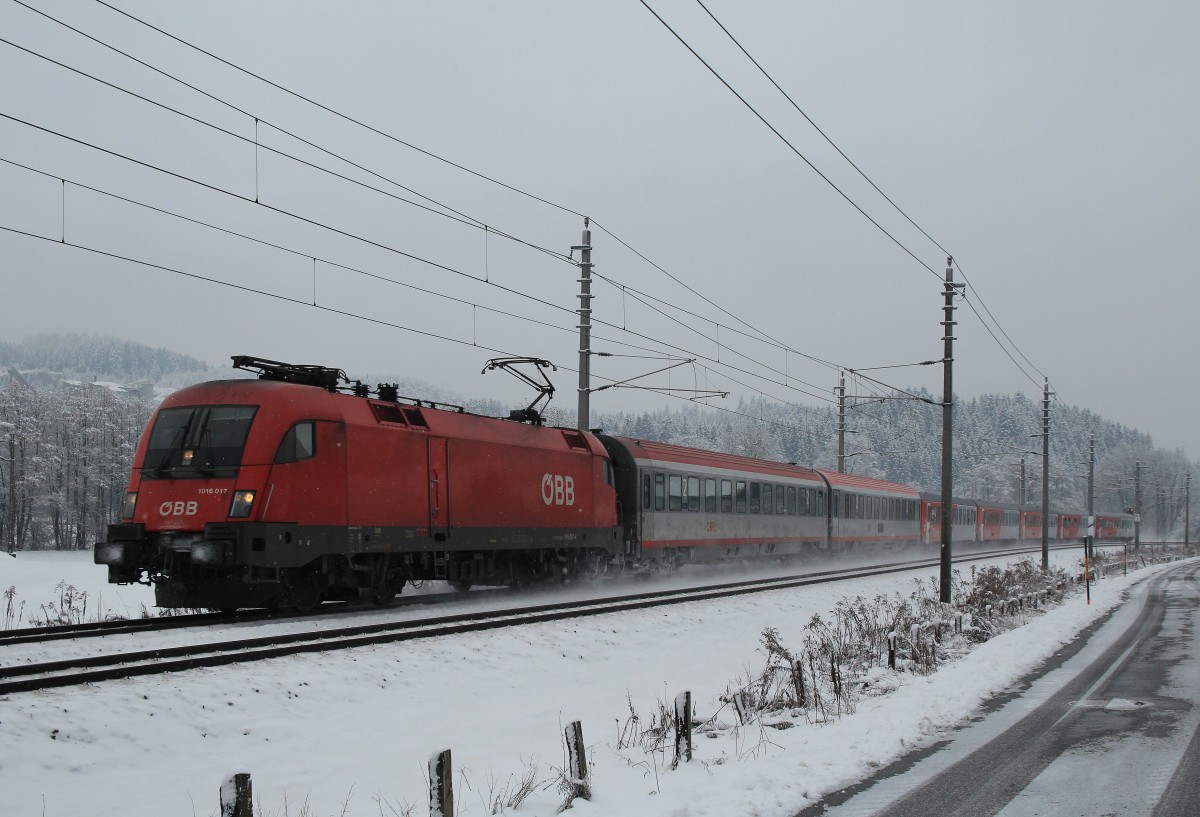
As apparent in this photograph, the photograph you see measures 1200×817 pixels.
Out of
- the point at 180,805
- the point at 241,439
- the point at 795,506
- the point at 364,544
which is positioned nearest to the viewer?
the point at 180,805

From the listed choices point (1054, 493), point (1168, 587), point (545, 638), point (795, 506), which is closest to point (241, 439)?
point (545, 638)

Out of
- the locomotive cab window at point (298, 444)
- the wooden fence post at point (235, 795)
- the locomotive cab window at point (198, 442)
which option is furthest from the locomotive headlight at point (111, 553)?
the wooden fence post at point (235, 795)

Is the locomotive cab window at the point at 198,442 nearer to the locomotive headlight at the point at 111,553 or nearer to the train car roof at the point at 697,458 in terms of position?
the locomotive headlight at the point at 111,553

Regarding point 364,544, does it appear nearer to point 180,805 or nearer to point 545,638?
point 545,638

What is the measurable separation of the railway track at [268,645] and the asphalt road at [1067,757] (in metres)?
6.79

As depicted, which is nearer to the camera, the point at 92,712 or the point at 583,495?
the point at 92,712

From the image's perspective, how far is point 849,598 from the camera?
76.6 ft

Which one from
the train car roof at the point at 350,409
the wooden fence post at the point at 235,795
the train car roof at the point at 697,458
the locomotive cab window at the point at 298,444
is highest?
the train car roof at the point at 350,409

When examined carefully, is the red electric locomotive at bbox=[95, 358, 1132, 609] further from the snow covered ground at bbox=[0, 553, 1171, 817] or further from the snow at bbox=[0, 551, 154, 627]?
the snow at bbox=[0, 551, 154, 627]

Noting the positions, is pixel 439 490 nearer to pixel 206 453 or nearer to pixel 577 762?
pixel 206 453

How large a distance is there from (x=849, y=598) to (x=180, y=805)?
59.5 feet

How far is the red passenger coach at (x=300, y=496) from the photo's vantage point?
14164 mm

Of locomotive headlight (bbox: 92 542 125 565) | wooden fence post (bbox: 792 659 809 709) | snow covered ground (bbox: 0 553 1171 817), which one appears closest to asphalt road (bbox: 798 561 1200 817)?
snow covered ground (bbox: 0 553 1171 817)

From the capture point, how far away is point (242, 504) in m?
14.1
